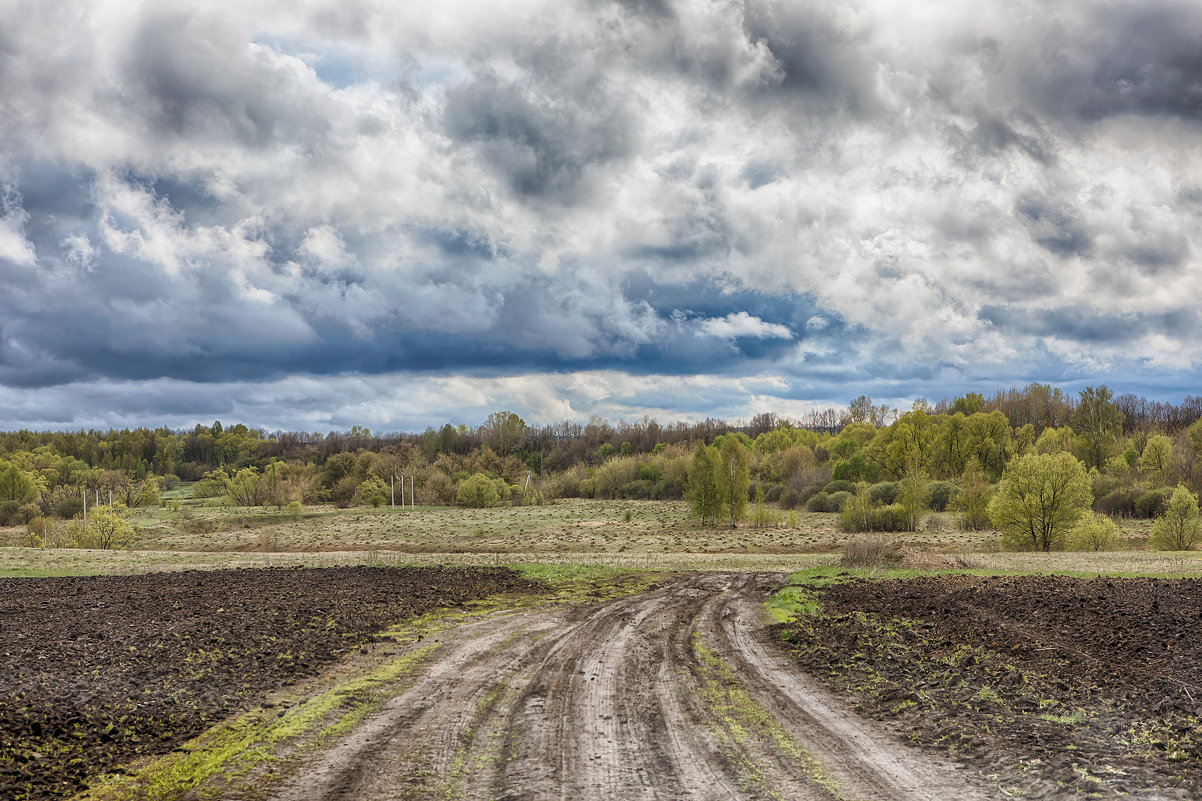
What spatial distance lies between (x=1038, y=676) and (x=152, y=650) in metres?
15.7

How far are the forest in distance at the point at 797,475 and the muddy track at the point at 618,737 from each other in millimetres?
43481

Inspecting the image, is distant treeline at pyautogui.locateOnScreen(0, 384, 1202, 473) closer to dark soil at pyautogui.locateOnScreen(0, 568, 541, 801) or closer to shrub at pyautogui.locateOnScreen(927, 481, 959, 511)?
shrub at pyautogui.locateOnScreen(927, 481, 959, 511)

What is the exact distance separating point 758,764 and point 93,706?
9.15 meters

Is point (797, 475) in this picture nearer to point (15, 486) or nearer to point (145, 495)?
point (145, 495)

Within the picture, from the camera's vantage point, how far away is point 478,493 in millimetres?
96312

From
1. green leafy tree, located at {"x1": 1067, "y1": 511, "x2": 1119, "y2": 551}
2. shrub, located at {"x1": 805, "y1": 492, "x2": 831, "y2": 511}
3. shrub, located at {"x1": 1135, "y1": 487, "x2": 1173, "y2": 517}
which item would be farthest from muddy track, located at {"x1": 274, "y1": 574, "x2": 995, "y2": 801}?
shrub, located at {"x1": 1135, "y1": 487, "x2": 1173, "y2": 517}

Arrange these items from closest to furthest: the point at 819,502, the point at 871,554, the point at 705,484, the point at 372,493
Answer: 1. the point at 871,554
2. the point at 705,484
3. the point at 819,502
4. the point at 372,493

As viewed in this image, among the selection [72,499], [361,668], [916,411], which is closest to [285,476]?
[72,499]

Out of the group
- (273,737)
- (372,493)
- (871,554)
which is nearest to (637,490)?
(372,493)

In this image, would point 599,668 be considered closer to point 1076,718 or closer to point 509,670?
point 509,670

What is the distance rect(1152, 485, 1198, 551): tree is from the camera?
44.7 m

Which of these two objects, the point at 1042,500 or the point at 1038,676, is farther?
the point at 1042,500

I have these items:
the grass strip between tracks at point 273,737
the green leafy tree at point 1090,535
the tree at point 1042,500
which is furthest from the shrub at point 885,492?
the grass strip between tracks at point 273,737

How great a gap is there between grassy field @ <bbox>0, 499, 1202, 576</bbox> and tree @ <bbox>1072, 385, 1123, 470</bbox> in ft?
113
